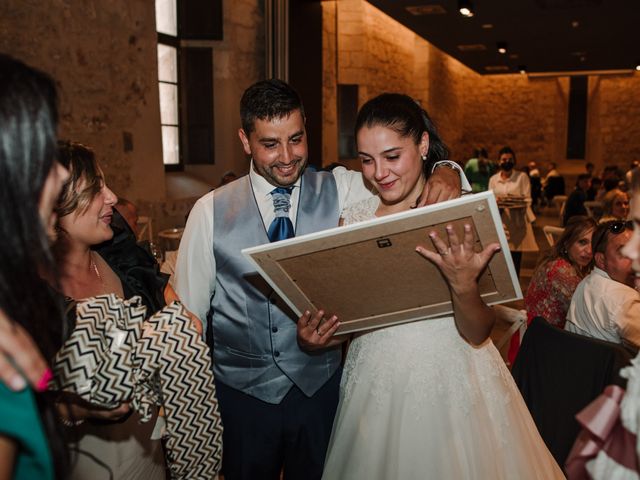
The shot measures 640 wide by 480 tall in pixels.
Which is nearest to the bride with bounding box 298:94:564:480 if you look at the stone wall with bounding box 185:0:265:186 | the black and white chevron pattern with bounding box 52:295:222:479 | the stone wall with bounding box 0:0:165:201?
the black and white chevron pattern with bounding box 52:295:222:479

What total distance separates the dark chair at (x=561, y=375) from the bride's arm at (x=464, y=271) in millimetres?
952

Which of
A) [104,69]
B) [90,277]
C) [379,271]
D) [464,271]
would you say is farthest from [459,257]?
[104,69]

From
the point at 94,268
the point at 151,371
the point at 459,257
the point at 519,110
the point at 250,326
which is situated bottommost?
the point at 250,326

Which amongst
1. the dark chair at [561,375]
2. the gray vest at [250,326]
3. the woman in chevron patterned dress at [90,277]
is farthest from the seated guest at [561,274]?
the woman in chevron patterned dress at [90,277]

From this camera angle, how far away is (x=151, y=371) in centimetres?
127

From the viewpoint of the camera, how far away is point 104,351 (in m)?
1.21

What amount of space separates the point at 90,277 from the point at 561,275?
275cm

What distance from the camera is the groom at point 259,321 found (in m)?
1.92

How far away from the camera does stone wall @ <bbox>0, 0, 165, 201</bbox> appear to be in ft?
15.0

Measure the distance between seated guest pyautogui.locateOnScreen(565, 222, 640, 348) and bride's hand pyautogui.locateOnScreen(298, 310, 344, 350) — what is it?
5.88 feet

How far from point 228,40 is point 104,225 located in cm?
602

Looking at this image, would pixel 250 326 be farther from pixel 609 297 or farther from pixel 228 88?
pixel 228 88

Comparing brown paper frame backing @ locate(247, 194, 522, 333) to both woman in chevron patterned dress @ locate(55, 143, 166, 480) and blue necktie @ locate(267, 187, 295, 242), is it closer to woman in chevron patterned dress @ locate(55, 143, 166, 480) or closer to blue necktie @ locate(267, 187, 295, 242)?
blue necktie @ locate(267, 187, 295, 242)

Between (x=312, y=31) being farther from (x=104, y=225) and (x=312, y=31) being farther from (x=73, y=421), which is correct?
(x=73, y=421)
